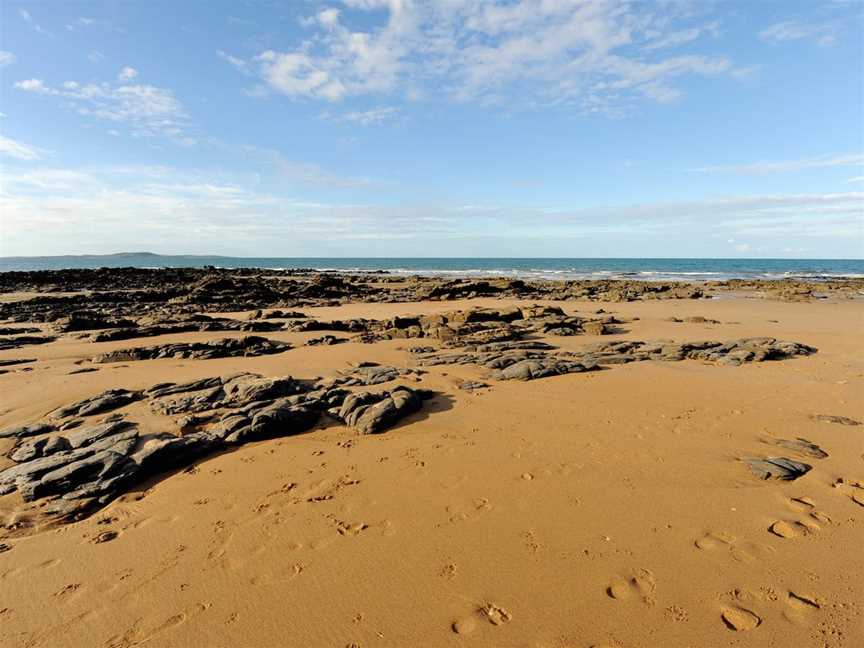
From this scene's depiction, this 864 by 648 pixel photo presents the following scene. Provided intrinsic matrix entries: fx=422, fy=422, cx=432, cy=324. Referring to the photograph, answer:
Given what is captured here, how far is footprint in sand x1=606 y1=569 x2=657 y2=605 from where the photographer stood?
3664 millimetres

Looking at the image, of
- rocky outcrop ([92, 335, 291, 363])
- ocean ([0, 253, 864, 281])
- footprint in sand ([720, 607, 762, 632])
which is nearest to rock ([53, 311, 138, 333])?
rocky outcrop ([92, 335, 291, 363])

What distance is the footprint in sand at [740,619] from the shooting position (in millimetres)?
3361

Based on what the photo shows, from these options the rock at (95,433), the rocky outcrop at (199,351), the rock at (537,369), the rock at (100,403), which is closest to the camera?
the rock at (95,433)

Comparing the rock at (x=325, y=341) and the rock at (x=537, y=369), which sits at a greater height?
the rock at (x=537, y=369)

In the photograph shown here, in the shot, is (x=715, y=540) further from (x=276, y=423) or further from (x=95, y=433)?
(x=95, y=433)

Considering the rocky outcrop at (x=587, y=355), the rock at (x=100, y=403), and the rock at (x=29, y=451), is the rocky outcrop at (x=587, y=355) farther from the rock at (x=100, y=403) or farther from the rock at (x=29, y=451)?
the rock at (x=29, y=451)

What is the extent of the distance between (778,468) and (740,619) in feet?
9.78

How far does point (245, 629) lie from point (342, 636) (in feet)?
2.72

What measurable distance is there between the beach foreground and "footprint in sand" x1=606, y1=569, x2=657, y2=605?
30mm

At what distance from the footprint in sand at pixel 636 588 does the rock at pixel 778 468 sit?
280 centimetres

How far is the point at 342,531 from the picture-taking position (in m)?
4.65

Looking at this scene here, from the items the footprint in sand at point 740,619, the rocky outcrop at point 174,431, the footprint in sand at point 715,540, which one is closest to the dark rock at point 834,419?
the footprint in sand at point 715,540

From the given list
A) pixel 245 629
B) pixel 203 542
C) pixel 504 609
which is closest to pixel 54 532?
pixel 203 542

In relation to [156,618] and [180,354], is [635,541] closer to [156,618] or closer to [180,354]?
[156,618]
